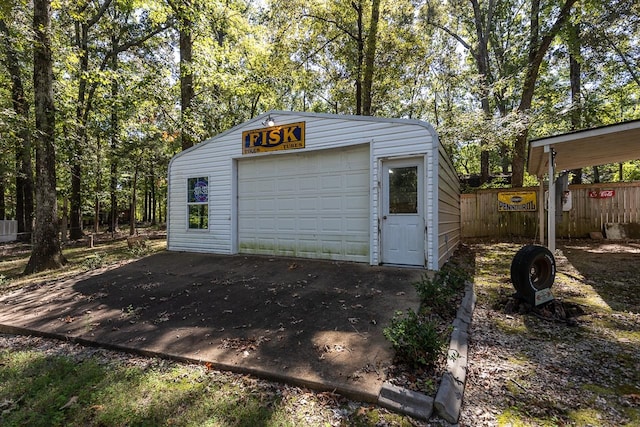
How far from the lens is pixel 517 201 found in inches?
472

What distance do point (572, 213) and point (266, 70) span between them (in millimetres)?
13494

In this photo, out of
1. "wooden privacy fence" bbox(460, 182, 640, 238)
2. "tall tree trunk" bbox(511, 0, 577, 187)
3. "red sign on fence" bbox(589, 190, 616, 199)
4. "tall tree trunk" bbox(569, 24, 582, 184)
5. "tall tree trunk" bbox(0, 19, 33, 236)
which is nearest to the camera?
"tall tree trunk" bbox(0, 19, 33, 236)

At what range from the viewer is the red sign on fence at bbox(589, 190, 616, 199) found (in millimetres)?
10393

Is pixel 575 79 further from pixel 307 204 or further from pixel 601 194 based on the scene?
pixel 307 204

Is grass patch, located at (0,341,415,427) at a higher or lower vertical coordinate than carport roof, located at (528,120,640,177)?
lower

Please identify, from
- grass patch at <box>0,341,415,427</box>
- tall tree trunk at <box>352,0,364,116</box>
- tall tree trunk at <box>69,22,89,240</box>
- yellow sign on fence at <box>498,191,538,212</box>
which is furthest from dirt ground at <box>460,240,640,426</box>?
tall tree trunk at <box>69,22,89,240</box>

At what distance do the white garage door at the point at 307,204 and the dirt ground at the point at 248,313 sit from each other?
502 millimetres

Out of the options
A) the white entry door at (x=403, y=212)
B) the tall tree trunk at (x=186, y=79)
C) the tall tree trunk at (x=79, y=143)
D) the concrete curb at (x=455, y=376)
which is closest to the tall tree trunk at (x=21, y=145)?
the tall tree trunk at (x=79, y=143)

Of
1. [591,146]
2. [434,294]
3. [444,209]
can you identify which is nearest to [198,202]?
[444,209]

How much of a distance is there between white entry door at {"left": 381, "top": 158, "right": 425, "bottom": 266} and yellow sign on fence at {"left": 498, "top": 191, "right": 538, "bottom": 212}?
8.55 meters

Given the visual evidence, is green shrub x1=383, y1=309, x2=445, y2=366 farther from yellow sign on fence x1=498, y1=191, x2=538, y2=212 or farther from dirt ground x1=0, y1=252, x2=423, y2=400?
yellow sign on fence x1=498, y1=191, x2=538, y2=212

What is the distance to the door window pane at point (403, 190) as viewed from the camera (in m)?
5.80

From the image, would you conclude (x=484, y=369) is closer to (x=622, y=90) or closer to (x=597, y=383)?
(x=597, y=383)

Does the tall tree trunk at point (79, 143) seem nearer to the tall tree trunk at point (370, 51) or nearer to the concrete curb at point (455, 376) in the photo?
the tall tree trunk at point (370, 51)
